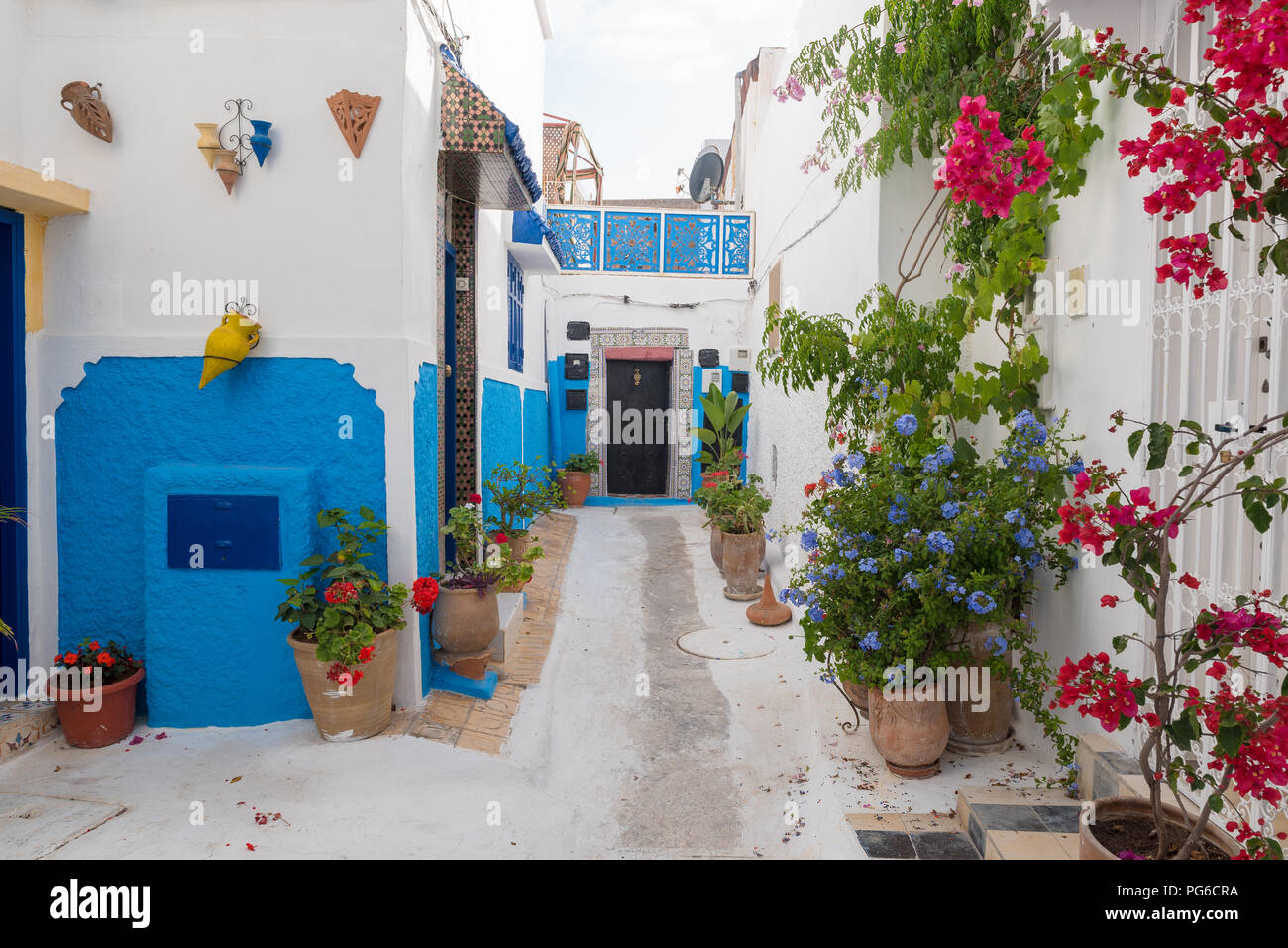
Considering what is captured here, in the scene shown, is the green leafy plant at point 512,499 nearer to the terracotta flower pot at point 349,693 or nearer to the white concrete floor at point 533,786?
the white concrete floor at point 533,786

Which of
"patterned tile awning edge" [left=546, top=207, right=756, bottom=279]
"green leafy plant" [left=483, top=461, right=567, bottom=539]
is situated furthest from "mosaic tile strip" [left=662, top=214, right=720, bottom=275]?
"green leafy plant" [left=483, top=461, right=567, bottom=539]

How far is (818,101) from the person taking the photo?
6.33 m

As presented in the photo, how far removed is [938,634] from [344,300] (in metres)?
2.99

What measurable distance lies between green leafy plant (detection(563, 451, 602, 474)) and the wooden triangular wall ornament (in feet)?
25.3

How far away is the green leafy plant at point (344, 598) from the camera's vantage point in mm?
3553

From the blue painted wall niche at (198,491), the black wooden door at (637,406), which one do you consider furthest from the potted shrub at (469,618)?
the black wooden door at (637,406)

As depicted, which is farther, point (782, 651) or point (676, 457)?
point (676, 457)

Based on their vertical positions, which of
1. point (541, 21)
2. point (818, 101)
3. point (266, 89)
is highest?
Result: point (541, 21)

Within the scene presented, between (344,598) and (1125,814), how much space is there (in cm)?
294

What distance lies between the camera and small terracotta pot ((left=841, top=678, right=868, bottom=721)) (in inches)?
159

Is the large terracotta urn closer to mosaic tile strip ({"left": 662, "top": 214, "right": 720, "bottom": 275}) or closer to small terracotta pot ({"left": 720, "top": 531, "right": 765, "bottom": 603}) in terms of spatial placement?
small terracotta pot ({"left": 720, "top": 531, "right": 765, "bottom": 603})
